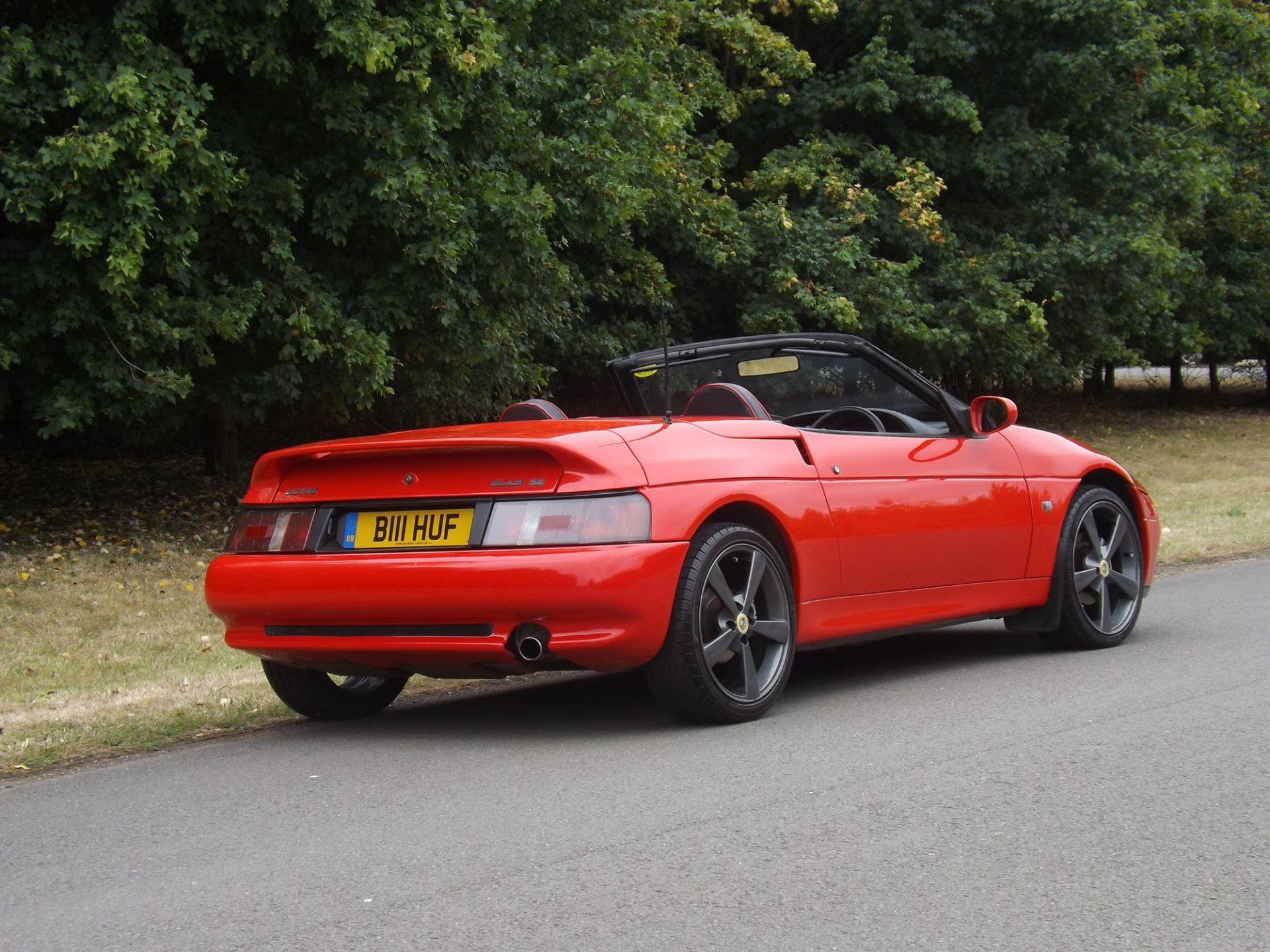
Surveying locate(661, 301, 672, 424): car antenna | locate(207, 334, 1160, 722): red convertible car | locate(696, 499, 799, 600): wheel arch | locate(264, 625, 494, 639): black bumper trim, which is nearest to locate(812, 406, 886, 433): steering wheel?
locate(207, 334, 1160, 722): red convertible car

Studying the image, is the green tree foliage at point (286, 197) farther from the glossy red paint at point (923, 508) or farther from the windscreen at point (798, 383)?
the glossy red paint at point (923, 508)

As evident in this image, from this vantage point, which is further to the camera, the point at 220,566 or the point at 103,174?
the point at 103,174

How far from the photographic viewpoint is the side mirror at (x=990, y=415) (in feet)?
23.0

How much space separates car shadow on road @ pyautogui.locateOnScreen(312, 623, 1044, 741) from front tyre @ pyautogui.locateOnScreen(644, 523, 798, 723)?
226 millimetres

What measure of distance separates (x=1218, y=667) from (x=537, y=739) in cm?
303

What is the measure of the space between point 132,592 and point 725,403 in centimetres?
644

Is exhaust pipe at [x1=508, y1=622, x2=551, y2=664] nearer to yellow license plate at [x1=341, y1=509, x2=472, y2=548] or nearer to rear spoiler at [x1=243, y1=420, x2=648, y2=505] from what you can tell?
yellow license plate at [x1=341, y1=509, x2=472, y2=548]

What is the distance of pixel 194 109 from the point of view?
1185 cm

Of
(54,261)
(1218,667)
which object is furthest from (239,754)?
(54,261)

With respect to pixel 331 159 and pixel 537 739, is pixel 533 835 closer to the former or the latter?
pixel 537 739

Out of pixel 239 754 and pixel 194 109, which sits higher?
pixel 194 109

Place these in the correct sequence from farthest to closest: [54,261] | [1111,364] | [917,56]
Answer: [1111,364]
[917,56]
[54,261]

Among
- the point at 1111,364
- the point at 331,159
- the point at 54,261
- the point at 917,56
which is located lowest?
the point at 1111,364

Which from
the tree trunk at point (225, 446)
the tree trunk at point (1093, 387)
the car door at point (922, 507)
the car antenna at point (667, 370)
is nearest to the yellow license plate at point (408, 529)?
the car antenna at point (667, 370)
